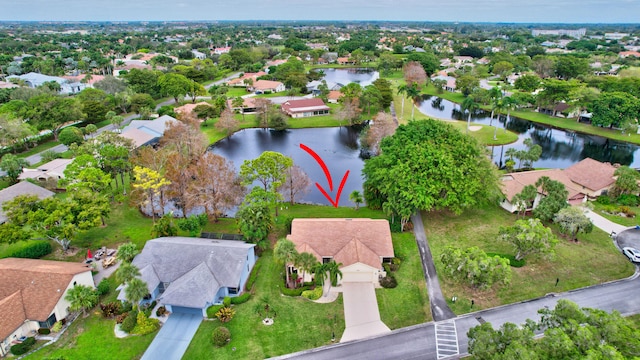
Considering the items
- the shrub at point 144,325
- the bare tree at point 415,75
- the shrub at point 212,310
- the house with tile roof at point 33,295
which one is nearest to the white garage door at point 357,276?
the shrub at point 212,310

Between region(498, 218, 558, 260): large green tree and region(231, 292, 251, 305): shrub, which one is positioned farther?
region(498, 218, 558, 260): large green tree

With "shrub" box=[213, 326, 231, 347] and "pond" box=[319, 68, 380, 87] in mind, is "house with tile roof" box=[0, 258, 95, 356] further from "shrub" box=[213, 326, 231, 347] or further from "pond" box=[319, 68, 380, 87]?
"pond" box=[319, 68, 380, 87]

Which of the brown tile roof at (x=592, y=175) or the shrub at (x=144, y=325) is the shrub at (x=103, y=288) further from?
the brown tile roof at (x=592, y=175)

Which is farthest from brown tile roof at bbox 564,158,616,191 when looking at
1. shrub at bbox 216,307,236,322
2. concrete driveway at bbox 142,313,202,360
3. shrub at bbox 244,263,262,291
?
concrete driveway at bbox 142,313,202,360

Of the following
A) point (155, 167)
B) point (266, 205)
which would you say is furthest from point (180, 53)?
point (266, 205)

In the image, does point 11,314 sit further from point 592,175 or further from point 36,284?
point 592,175

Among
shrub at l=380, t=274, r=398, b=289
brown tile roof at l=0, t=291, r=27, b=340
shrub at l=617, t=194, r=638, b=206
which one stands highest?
shrub at l=617, t=194, r=638, b=206
